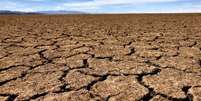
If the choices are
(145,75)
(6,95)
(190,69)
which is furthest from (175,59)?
(6,95)

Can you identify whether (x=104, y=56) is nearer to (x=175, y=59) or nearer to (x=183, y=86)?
(x=175, y=59)

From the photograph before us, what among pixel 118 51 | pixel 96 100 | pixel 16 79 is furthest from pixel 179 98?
pixel 118 51

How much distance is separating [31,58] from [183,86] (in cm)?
142

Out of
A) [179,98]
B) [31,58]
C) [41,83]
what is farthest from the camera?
[31,58]

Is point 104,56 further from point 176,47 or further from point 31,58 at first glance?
point 176,47

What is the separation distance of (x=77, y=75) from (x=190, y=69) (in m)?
0.75

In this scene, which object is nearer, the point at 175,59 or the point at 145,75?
the point at 145,75

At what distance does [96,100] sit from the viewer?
1.81 meters

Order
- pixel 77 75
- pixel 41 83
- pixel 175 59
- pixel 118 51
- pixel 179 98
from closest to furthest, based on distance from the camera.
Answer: pixel 179 98 < pixel 41 83 < pixel 77 75 < pixel 175 59 < pixel 118 51

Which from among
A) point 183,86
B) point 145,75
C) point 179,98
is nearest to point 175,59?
point 145,75

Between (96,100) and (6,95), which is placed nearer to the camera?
(96,100)

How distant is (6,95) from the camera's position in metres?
1.96

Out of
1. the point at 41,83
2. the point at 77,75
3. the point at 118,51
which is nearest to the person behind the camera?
the point at 41,83

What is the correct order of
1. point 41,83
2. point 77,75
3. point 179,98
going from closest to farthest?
1. point 179,98
2. point 41,83
3. point 77,75
